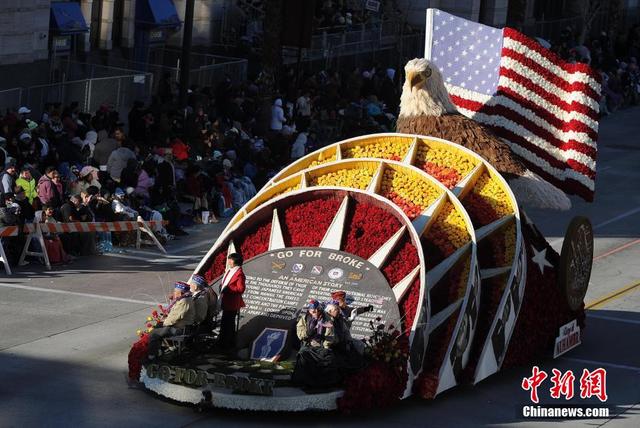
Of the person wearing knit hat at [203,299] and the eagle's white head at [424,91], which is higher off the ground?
the eagle's white head at [424,91]

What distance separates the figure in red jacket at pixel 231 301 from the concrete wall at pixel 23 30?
17.7 meters

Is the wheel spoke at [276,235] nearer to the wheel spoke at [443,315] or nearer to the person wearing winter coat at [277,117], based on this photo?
the wheel spoke at [443,315]

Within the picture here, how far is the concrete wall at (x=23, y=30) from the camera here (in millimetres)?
36625

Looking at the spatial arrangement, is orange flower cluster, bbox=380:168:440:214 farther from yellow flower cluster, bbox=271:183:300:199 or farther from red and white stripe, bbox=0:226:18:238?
red and white stripe, bbox=0:226:18:238

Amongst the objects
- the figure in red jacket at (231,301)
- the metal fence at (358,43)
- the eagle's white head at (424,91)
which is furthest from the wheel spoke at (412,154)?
the metal fence at (358,43)

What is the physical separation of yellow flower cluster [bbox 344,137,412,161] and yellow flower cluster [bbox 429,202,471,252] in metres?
1.49

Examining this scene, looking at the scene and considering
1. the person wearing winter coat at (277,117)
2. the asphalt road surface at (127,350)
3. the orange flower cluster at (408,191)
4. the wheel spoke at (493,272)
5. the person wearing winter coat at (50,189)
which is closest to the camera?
the asphalt road surface at (127,350)

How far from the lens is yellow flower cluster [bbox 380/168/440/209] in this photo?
2162 centimetres

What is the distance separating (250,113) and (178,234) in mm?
8429

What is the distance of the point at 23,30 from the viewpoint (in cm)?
3719

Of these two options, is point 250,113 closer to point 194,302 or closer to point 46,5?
point 46,5

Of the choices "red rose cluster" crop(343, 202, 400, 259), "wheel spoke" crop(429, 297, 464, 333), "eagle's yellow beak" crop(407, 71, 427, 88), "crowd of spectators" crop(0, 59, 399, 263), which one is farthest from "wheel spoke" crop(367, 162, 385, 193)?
"crowd of spectators" crop(0, 59, 399, 263)

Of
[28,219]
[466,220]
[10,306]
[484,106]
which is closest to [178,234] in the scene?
[28,219]

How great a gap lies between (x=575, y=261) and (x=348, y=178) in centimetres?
372
